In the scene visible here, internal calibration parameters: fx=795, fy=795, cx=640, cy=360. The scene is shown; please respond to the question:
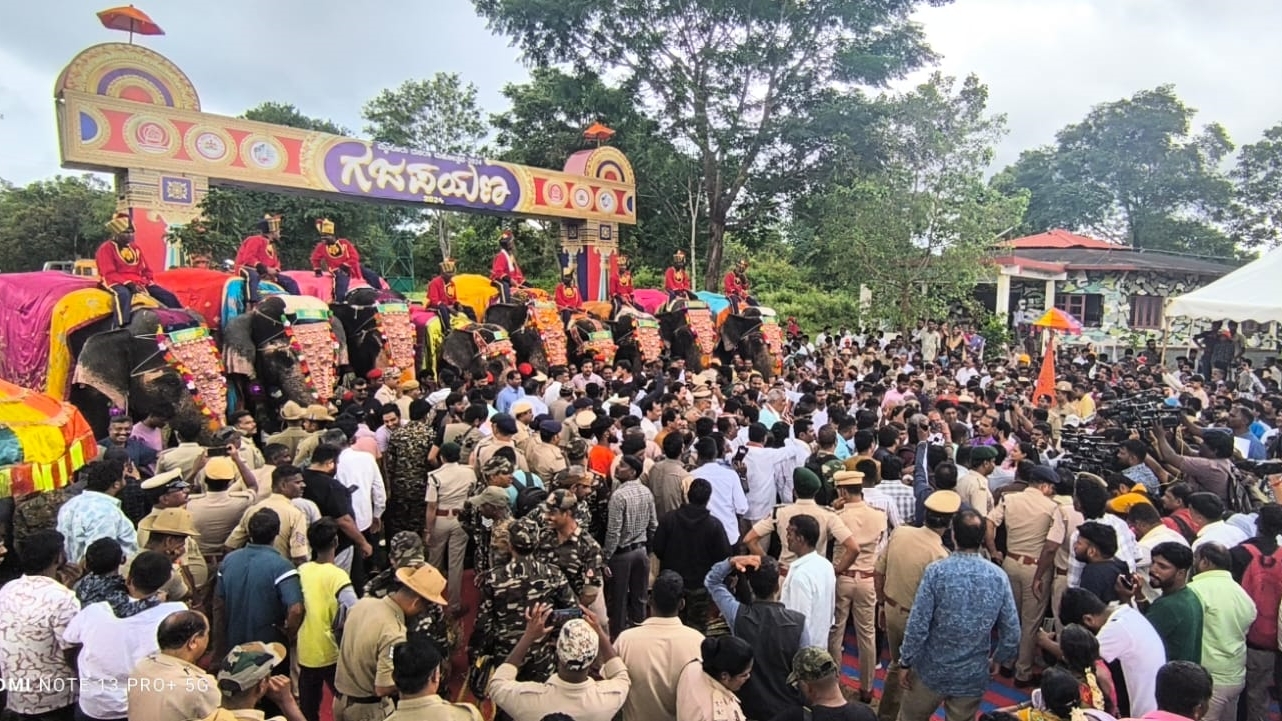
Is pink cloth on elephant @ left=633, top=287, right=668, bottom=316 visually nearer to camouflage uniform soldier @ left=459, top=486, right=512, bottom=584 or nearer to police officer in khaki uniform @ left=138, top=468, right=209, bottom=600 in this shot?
camouflage uniform soldier @ left=459, top=486, right=512, bottom=584

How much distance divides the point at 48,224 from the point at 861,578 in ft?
107

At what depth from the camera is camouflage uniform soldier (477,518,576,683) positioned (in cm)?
318

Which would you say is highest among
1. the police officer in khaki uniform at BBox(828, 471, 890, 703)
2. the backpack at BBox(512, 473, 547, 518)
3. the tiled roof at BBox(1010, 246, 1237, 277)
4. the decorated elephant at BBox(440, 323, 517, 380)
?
the tiled roof at BBox(1010, 246, 1237, 277)

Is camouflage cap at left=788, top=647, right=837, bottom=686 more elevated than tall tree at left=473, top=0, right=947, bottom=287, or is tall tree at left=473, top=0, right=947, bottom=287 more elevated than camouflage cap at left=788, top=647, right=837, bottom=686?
tall tree at left=473, top=0, right=947, bottom=287

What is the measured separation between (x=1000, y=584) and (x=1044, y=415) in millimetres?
5199

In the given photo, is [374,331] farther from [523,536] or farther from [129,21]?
[523,536]

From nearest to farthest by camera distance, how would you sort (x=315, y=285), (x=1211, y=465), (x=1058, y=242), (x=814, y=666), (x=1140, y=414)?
1. (x=814, y=666)
2. (x=1211, y=465)
3. (x=1140, y=414)
4. (x=315, y=285)
5. (x=1058, y=242)

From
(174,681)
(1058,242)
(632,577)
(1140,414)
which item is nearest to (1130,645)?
(632,577)

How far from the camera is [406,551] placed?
10.4 feet

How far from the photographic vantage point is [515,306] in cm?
1196

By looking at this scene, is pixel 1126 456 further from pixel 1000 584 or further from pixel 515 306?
pixel 515 306

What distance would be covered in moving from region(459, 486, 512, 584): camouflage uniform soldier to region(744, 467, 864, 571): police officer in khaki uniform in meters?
1.28

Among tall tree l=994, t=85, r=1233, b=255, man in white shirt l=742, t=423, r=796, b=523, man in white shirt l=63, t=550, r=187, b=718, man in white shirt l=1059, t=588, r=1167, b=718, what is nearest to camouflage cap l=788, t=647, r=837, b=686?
man in white shirt l=1059, t=588, r=1167, b=718

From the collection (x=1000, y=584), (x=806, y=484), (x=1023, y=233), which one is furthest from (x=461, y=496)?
(x=1023, y=233)
